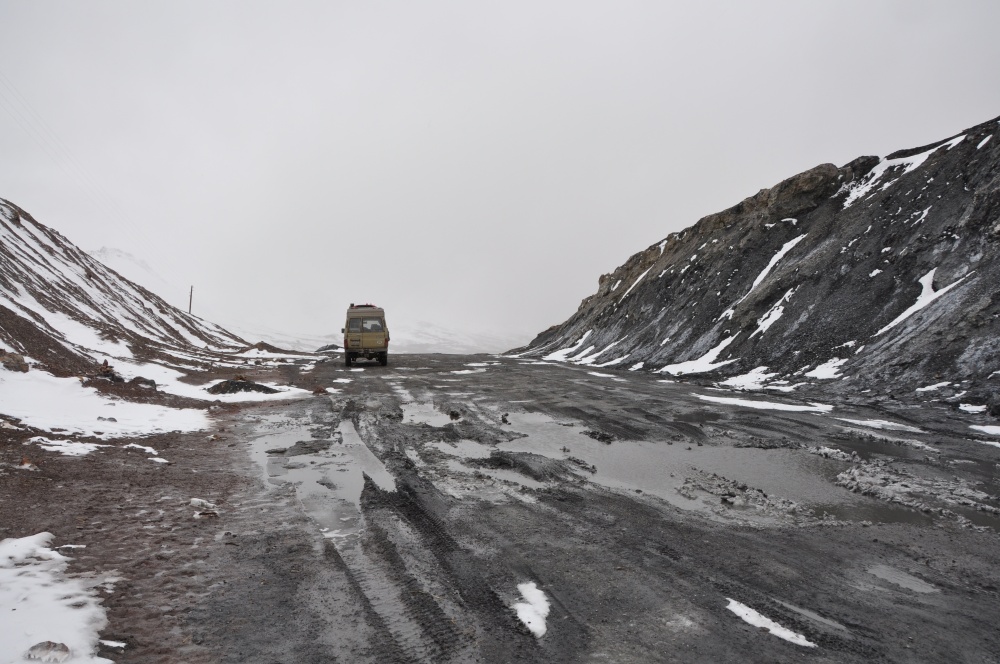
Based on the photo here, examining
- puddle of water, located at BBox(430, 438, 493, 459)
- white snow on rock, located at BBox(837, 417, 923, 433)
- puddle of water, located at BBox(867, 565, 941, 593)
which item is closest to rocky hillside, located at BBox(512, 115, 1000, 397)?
white snow on rock, located at BBox(837, 417, 923, 433)

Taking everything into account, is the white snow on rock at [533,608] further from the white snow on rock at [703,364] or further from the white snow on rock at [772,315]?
the white snow on rock at [772,315]

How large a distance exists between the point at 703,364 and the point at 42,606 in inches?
808

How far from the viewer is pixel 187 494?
5.84 meters

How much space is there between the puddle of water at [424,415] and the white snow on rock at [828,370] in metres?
11.3

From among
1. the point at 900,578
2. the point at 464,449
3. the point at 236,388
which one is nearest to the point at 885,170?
the point at 464,449

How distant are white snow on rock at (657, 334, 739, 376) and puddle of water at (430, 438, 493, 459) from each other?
44.2 ft

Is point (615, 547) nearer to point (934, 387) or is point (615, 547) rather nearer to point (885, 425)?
point (885, 425)

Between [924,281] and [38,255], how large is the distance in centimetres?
4212

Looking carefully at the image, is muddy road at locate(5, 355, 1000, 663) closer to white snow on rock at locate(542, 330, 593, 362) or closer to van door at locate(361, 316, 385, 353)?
van door at locate(361, 316, 385, 353)

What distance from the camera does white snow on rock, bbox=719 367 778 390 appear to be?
16.2m

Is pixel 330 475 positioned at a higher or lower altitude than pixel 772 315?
lower

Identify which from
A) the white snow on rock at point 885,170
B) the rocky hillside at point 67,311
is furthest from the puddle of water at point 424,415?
the white snow on rock at point 885,170

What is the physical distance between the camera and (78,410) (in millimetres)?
9227

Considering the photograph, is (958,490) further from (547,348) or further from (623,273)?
(623,273)
